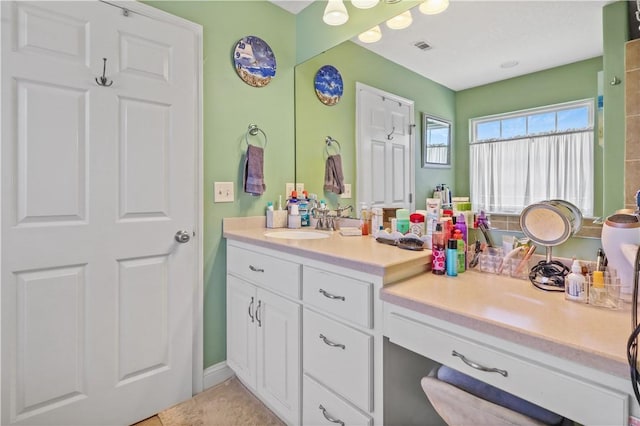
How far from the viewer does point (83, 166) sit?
4.63ft

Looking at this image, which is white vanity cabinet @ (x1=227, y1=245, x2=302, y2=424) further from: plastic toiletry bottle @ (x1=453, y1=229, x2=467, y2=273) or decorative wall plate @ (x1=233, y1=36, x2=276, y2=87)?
decorative wall plate @ (x1=233, y1=36, x2=276, y2=87)

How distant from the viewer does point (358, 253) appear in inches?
48.6

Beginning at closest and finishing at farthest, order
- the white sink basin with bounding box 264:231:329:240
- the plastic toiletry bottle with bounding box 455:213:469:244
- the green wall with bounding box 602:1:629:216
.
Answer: the green wall with bounding box 602:1:629:216 → the plastic toiletry bottle with bounding box 455:213:469:244 → the white sink basin with bounding box 264:231:329:240

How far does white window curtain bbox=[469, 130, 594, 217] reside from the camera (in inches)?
42.1

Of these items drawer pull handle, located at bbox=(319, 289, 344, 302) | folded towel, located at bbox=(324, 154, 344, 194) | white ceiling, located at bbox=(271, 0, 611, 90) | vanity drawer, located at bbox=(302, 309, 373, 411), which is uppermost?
white ceiling, located at bbox=(271, 0, 611, 90)

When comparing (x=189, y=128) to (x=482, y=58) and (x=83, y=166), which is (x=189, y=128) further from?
(x=482, y=58)

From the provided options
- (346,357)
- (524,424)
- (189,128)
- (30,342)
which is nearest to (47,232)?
(30,342)

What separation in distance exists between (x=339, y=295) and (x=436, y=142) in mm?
880

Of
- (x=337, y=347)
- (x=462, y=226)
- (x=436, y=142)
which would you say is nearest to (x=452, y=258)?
(x=462, y=226)

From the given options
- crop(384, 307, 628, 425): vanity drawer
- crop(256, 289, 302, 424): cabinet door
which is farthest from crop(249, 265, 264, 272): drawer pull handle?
crop(384, 307, 628, 425): vanity drawer

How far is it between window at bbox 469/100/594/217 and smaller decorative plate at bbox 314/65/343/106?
0.98 m

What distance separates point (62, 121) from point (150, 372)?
126 cm

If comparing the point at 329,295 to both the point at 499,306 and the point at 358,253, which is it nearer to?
the point at 358,253

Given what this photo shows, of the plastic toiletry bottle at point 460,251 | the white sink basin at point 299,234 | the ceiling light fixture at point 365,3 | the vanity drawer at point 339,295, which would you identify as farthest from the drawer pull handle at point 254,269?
the ceiling light fixture at point 365,3
